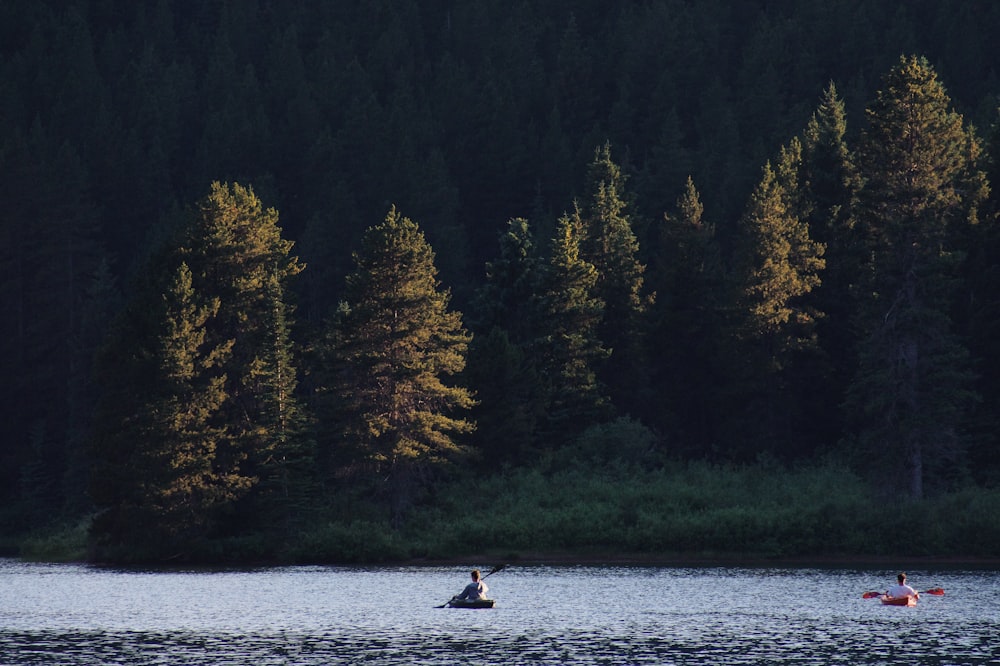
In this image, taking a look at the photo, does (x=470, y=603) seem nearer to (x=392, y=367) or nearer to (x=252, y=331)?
(x=392, y=367)

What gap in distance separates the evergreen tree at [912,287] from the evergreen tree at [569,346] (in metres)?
17.6

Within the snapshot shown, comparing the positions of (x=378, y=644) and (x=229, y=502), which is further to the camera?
(x=229, y=502)

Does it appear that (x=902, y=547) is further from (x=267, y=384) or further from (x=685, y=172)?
(x=685, y=172)

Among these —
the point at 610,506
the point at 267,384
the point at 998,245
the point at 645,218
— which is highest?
the point at 645,218

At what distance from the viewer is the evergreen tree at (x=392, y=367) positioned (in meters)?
79.4

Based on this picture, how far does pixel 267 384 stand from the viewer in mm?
79062

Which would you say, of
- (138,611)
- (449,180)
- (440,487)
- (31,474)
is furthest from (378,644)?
(449,180)

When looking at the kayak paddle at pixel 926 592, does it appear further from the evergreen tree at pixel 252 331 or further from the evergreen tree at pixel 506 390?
the evergreen tree at pixel 506 390

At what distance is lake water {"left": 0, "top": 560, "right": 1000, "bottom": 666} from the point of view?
42.7 meters

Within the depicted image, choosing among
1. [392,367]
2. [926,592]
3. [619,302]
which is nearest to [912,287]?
[619,302]

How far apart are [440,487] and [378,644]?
38.1 m

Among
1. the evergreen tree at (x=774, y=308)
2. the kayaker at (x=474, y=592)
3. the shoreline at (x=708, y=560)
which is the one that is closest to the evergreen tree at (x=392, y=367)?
the shoreline at (x=708, y=560)

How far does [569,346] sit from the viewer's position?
300ft

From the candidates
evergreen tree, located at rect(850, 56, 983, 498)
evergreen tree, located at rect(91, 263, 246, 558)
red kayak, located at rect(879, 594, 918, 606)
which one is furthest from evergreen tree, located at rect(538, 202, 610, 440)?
red kayak, located at rect(879, 594, 918, 606)
